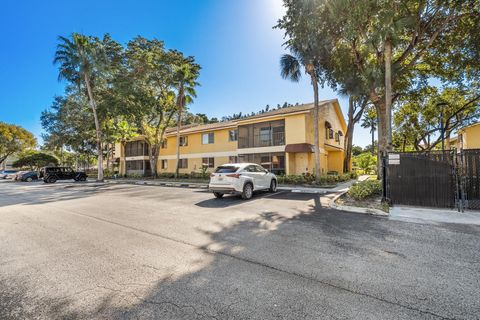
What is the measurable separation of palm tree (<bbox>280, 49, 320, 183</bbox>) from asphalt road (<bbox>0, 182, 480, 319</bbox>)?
10.9 meters

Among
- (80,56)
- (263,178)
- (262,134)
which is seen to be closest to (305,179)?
(263,178)

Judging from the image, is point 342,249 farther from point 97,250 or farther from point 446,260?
point 97,250

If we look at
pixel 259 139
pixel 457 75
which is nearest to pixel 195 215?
pixel 259 139

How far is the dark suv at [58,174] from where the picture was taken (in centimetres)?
2712

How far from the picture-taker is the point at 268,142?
22406 millimetres

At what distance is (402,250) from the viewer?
461 centimetres

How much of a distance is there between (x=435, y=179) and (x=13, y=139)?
68717mm

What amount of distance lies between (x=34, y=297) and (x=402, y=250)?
6.04 metres

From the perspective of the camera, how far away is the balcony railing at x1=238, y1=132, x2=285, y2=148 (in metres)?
21.7

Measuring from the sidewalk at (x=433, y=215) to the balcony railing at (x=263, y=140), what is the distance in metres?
13.8

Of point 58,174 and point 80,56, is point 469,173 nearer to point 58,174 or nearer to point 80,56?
point 80,56

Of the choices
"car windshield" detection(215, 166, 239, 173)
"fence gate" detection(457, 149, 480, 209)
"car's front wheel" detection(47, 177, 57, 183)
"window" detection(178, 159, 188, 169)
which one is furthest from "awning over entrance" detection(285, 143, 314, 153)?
"car's front wheel" detection(47, 177, 57, 183)

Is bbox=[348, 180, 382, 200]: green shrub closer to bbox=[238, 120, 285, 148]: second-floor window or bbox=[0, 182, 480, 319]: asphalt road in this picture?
bbox=[0, 182, 480, 319]: asphalt road

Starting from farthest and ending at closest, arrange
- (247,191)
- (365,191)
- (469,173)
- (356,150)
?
(356,150) → (247,191) → (365,191) → (469,173)
